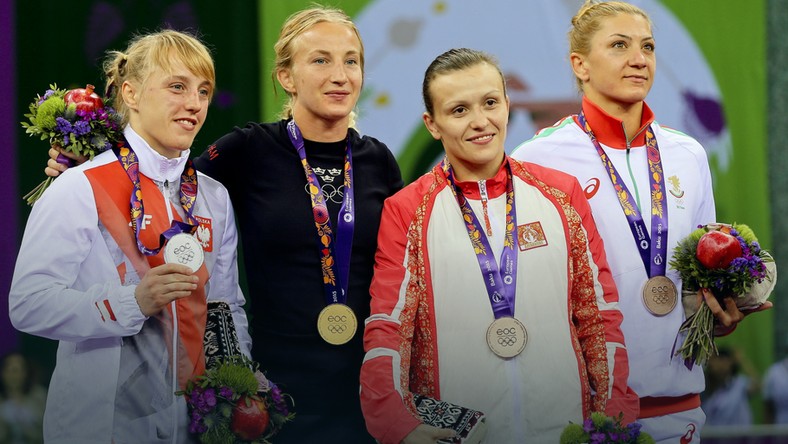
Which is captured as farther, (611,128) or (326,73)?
(611,128)

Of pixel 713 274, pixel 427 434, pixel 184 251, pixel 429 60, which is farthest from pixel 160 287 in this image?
pixel 429 60

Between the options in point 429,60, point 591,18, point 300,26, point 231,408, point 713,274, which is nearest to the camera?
point 231,408

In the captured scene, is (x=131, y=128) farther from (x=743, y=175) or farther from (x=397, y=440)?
(x=743, y=175)

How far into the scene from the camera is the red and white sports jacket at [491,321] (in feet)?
9.39

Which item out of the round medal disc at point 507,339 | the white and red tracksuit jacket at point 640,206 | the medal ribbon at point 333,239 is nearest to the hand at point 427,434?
the round medal disc at point 507,339

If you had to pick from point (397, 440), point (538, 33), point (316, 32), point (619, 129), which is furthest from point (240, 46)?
point (397, 440)

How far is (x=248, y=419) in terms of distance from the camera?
281cm

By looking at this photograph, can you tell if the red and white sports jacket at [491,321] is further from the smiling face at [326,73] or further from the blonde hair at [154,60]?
the blonde hair at [154,60]

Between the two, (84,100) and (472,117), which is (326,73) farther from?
(84,100)

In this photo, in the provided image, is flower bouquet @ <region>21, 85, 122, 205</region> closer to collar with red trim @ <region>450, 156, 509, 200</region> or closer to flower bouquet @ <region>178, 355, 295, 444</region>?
flower bouquet @ <region>178, 355, 295, 444</region>

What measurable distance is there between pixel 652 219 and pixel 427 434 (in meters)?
1.11

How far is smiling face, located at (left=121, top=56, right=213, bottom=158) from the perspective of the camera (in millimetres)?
3033

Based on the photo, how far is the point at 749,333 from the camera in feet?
19.0

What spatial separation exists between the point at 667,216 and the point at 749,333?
2758mm
